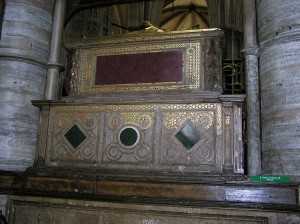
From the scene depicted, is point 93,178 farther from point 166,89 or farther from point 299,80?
point 299,80

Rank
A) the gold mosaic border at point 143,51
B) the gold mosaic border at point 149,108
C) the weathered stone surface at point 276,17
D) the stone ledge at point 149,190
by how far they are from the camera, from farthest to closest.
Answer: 1. the gold mosaic border at point 143,51
2. the gold mosaic border at point 149,108
3. the weathered stone surface at point 276,17
4. the stone ledge at point 149,190

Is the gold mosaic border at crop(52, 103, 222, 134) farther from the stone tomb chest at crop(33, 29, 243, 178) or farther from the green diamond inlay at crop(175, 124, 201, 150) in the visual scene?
the green diamond inlay at crop(175, 124, 201, 150)

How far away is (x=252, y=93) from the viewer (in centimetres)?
461

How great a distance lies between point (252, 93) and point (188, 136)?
104cm

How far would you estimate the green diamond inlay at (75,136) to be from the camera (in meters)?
4.97

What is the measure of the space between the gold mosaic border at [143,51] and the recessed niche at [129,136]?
2.06ft

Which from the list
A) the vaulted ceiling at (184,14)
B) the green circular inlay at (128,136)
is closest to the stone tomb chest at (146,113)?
the green circular inlay at (128,136)

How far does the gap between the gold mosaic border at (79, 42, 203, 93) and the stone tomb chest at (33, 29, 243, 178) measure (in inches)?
0.6

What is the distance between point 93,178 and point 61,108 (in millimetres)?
1296

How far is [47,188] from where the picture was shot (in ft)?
15.3

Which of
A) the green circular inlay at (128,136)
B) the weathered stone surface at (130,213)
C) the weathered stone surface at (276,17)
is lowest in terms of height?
the weathered stone surface at (130,213)

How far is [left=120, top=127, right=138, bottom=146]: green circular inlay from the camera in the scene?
15.6 ft

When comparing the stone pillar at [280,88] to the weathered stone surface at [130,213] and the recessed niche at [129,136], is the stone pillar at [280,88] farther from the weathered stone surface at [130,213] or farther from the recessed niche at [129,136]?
the recessed niche at [129,136]

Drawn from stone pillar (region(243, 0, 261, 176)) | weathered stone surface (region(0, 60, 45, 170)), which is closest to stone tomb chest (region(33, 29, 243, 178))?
stone pillar (region(243, 0, 261, 176))
